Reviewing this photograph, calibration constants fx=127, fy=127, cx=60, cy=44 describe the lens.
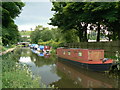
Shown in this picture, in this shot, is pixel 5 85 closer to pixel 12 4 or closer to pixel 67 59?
pixel 12 4

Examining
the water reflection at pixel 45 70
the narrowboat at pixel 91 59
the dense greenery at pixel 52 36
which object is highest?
the dense greenery at pixel 52 36

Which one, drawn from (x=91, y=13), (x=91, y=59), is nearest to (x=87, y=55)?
(x=91, y=59)

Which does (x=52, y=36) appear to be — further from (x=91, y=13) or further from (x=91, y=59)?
(x=91, y=59)

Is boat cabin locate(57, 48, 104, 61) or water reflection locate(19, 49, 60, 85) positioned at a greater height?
boat cabin locate(57, 48, 104, 61)

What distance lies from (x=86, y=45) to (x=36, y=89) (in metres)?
20.1

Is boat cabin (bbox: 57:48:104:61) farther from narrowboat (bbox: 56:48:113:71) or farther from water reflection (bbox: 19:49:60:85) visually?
water reflection (bbox: 19:49:60:85)

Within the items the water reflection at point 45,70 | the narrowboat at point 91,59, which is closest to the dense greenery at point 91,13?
the narrowboat at point 91,59

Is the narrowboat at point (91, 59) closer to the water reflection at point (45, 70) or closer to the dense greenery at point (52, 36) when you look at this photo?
the water reflection at point (45, 70)

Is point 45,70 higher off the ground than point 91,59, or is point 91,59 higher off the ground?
point 91,59

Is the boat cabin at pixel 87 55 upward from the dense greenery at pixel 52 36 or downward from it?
downward

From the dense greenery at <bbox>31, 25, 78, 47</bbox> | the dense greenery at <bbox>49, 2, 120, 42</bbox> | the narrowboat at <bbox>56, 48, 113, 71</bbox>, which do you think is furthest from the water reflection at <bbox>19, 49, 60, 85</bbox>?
the dense greenery at <bbox>31, 25, 78, 47</bbox>

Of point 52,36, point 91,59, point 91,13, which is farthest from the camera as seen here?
point 52,36

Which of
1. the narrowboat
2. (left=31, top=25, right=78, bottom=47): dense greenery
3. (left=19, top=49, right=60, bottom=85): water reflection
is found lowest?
(left=19, top=49, right=60, bottom=85): water reflection

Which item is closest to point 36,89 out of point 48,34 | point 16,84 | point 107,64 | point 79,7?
point 16,84
